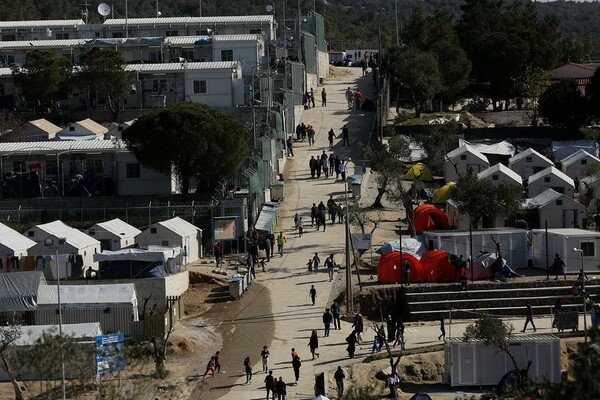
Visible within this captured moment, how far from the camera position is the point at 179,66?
249 ft

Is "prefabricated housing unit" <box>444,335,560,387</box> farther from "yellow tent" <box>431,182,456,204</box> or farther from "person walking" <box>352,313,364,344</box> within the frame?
"yellow tent" <box>431,182,456,204</box>

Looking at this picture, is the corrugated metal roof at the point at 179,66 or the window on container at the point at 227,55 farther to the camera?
the window on container at the point at 227,55

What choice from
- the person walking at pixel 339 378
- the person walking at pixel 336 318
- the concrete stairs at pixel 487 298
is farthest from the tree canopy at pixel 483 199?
the person walking at pixel 339 378

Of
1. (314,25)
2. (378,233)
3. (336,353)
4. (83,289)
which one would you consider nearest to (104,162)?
(378,233)

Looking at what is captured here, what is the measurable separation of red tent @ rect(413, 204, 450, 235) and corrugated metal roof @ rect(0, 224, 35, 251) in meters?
14.2

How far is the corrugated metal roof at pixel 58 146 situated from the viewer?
62469 mm

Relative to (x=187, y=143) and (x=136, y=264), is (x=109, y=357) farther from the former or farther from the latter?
(x=187, y=143)

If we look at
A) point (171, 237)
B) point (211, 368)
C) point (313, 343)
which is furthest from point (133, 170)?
point (211, 368)

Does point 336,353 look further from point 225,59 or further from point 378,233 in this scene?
point 225,59

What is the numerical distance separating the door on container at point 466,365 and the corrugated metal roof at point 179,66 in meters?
34.5

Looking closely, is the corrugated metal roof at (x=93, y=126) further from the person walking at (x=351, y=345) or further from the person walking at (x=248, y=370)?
the person walking at (x=248, y=370)

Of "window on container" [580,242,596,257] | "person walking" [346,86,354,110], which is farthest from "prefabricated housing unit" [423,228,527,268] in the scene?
"person walking" [346,86,354,110]

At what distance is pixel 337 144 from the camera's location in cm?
7306

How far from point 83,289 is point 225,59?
35408 mm
